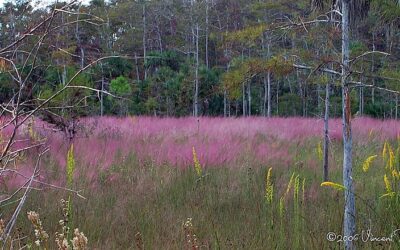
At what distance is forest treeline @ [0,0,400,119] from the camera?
8.21 feet

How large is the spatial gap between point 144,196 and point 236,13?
32.9m

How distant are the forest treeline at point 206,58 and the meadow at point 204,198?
708mm

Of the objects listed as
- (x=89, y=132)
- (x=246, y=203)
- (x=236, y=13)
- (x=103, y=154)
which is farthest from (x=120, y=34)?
(x=246, y=203)

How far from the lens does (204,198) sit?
4922 millimetres

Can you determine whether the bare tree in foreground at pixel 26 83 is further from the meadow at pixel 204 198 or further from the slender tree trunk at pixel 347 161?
the slender tree trunk at pixel 347 161

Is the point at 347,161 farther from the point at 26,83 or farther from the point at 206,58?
the point at 206,58

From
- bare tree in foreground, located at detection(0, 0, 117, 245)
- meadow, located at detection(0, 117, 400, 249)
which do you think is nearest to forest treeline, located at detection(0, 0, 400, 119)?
bare tree in foreground, located at detection(0, 0, 117, 245)

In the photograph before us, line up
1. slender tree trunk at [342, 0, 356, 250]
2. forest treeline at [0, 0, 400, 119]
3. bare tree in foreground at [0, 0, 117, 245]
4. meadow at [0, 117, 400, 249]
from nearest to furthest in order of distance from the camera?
bare tree in foreground at [0, 0, 117, 245] < forest treeline at [0, 0, 400, 119] < slender tree trunk at [342, 0, 356, 250] < meadow at [0, 117, 400, 249]

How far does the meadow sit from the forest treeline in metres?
0.71

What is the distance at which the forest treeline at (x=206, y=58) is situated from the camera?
8.21ft

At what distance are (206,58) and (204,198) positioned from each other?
28.7m

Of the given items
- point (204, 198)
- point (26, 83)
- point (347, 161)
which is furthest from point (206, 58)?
point (26, 83)

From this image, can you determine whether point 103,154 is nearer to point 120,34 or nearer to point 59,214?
point 59,214

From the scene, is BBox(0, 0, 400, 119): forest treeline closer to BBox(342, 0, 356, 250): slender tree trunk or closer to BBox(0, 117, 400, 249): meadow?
BBox(342, 0, 356, 250): slender tree trunk
